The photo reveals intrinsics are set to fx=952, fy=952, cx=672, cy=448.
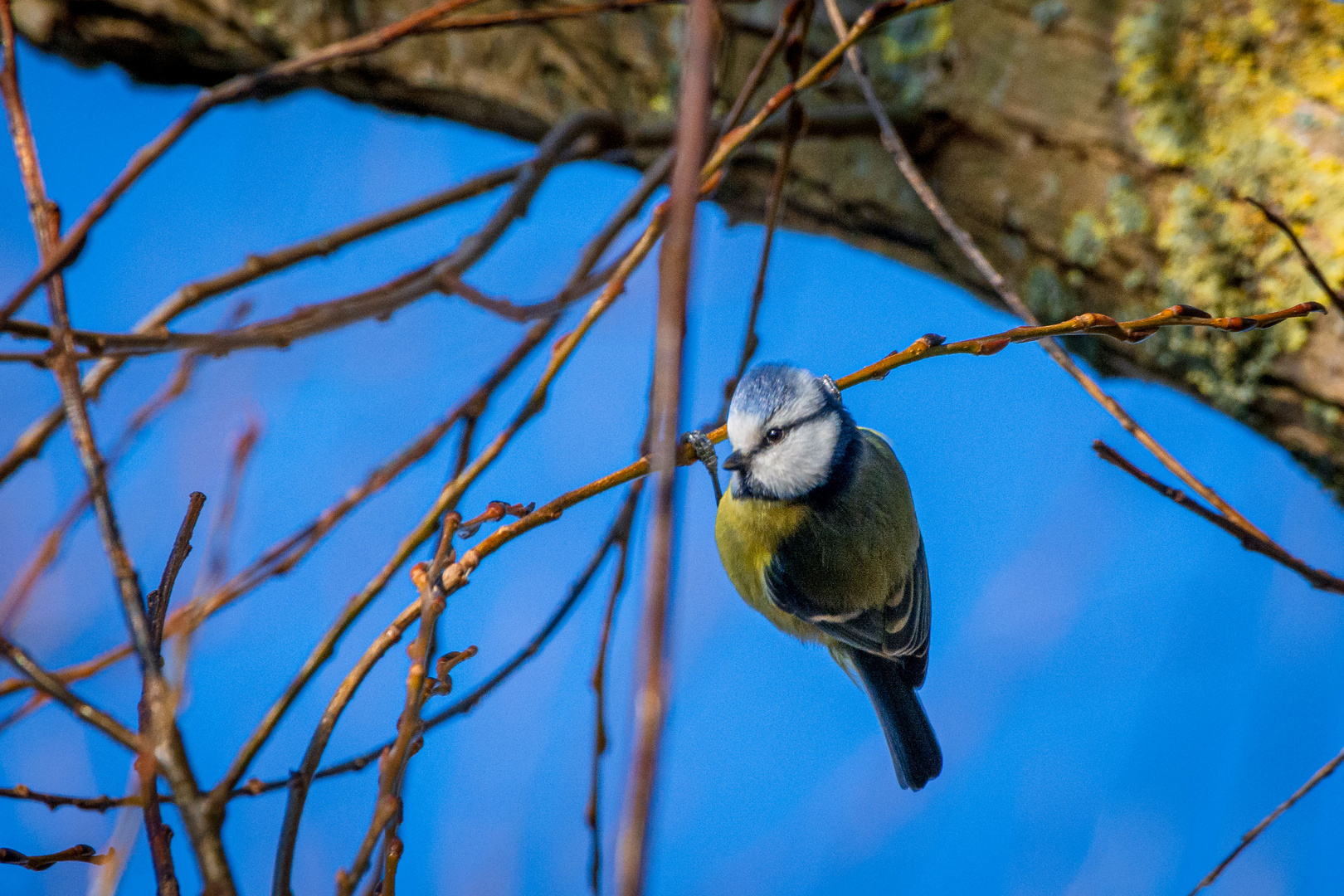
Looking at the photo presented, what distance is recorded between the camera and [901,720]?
34.2 inches

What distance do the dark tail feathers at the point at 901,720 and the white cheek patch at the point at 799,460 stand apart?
0.19 metres

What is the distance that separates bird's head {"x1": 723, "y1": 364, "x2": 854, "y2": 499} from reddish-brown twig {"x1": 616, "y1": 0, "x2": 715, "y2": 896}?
487 millimetres

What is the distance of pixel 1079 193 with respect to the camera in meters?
0.95

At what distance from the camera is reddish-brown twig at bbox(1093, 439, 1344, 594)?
50 cm

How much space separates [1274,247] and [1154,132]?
0.15 metres

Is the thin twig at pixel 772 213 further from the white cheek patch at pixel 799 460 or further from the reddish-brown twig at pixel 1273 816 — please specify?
the reddish-brown twig at pixel 1273 816

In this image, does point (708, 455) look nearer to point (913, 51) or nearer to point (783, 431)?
point (783, 431)

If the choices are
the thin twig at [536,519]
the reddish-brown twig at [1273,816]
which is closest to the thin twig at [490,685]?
the thin twig at [536,519]

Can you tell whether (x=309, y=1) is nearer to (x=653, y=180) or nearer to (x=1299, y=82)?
(x=653, y=180)

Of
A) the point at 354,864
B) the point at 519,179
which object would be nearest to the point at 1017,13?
the point at 519,179

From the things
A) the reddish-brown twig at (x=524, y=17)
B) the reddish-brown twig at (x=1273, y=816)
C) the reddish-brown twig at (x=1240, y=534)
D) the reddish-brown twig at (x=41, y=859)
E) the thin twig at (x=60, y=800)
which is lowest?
the reddish-brown twig at (x=1273, y=816)

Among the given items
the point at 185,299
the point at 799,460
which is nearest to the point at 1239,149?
the point at 799,460

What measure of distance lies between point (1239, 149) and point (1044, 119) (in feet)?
0.57

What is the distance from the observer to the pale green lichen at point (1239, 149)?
85 centimetres
